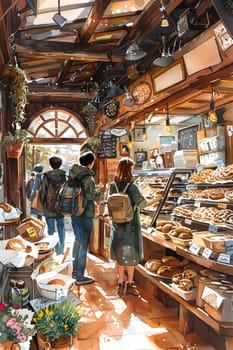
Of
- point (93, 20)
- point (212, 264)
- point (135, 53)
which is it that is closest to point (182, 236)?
point (212, 264)

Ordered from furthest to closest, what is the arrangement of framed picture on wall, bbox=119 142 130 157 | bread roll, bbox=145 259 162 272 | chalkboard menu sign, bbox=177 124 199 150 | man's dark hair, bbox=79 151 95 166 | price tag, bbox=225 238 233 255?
framed picture on wall, bbox=119 142 130 157
chalkboard menu sign, bbox=177 124 199 150
man's dark hair, bbox=79 151 95 166
bread roll, bbox=145 259 162 272
price tag, bbox=225 238 233 255

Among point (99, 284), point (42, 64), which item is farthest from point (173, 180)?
point (42, 64)

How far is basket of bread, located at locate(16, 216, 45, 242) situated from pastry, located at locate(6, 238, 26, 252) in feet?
0.92

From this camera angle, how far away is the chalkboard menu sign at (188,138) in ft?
20.1

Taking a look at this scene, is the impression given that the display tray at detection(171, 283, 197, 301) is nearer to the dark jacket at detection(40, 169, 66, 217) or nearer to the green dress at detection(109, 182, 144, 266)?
the green dress at detection(109, 182, 144, 266)

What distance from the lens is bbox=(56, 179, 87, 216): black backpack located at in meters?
4.97

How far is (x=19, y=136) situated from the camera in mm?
3982

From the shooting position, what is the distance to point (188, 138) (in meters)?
6.29

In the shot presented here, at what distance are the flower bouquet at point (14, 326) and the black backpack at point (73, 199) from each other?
281 cm

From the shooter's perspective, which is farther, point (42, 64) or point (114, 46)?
point (42, 64)

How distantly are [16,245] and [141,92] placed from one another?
3.69 meters

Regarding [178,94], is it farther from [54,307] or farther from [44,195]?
[54,307]

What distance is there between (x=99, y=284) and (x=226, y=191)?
7.80ft

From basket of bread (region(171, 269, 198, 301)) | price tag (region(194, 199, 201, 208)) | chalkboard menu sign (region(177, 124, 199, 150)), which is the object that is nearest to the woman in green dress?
price tag (region(194, 199, 201, 208))
